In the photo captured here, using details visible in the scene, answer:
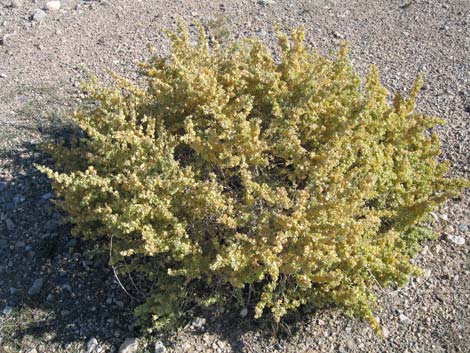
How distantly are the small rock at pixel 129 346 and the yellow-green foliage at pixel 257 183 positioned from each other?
189 mm

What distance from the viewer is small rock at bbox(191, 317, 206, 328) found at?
10.2 feet

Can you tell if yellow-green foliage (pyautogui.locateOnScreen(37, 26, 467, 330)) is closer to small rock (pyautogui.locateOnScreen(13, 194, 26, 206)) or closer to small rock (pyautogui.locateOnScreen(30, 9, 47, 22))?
small rock (pyautogui.locateOnScreen(13, 194, 26, 206))

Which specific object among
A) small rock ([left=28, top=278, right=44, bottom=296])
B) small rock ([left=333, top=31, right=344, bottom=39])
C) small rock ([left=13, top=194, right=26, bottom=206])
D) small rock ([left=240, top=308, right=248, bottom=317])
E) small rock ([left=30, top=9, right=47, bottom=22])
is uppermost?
small rock ([left=333, top=31, right=344, bottom=39])

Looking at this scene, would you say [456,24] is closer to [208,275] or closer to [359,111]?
[359,111]

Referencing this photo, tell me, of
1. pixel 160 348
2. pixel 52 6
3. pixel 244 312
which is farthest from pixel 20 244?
pixel 52 6

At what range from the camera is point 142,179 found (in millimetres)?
2867

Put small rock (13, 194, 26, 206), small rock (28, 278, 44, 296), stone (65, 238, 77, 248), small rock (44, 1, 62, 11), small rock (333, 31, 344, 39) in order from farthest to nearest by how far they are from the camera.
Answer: small rock (44, 1, 62, 11) → small rock (333, 31, 344, 39) → small rock (13, 194, 26, 206) → stone (65, 238, 77, 248) → small rock (28, 278, 44, 296)

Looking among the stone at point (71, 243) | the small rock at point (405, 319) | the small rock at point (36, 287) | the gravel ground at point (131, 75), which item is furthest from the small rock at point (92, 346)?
the small rock at point (405, 319)

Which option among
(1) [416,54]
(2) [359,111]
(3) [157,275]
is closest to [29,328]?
(3) [157,275]

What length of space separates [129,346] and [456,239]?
7.03 feet

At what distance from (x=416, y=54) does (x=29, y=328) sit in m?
Result: 4.03

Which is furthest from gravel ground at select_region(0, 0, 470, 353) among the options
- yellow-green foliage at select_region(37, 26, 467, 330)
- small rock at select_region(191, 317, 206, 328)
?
yellow-green foliage at select_region(37, 26, 467, 330)

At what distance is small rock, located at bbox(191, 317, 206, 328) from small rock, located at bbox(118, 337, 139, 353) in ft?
1.08

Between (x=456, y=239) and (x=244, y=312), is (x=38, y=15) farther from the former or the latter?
(x=456, y=239)
